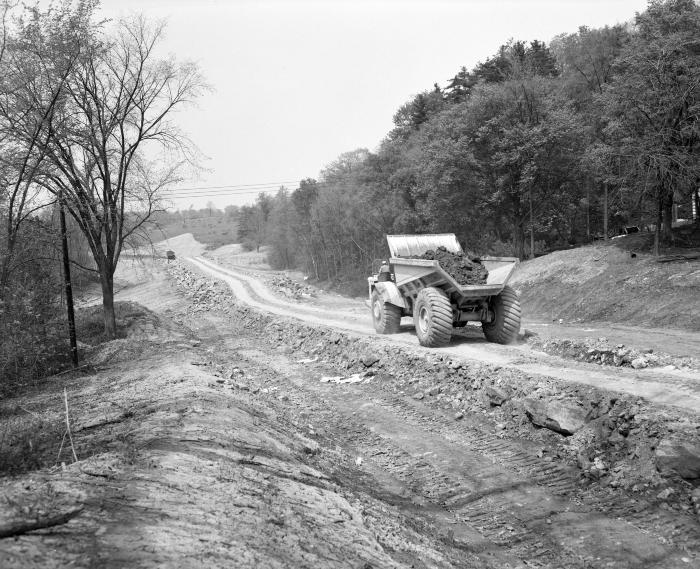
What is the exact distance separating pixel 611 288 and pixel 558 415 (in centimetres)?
1371

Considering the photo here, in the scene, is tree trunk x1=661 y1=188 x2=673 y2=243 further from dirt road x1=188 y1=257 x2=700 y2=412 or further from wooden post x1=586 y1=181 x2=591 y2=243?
dirt road x1=188 y1=257 x2=700 y2=412

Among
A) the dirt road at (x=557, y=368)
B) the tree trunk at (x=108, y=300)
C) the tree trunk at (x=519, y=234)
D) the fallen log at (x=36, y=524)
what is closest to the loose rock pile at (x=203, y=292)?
the tree trunk at (x=108, y=300)

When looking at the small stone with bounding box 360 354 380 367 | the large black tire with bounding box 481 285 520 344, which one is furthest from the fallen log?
the large black tire with bounding box 481 285 520 344

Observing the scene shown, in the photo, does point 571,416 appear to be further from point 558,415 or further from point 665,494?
point 665,494

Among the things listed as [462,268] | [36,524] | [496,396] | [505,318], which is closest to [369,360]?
[462,268]

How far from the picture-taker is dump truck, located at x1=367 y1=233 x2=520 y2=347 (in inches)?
476

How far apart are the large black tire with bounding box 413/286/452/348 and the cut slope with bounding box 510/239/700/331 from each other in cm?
774

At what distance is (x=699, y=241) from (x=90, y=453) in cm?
2454

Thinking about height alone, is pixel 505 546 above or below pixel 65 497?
below

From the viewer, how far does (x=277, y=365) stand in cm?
1481

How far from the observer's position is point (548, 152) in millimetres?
27000

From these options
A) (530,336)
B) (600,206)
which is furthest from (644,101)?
(600,206)

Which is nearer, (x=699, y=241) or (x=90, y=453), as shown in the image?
(x=90, y=453)

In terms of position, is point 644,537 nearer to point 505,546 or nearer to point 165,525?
point 505,546
